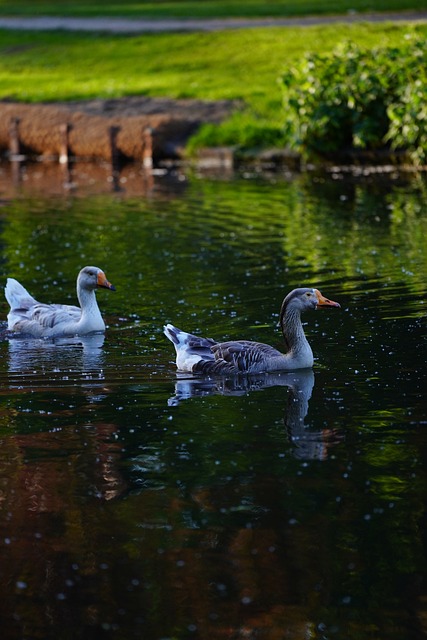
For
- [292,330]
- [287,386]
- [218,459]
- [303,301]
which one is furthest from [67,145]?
[218,459]

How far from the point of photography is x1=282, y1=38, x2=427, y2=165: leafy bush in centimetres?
3030

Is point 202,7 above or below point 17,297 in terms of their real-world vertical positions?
above

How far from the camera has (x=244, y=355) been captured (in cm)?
1370

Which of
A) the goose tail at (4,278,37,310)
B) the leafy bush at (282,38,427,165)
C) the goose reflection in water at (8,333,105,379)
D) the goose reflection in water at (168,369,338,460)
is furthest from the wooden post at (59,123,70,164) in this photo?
the goose reflection in water at (168,369,338,460)

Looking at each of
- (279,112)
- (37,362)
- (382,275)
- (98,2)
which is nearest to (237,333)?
(37,362)

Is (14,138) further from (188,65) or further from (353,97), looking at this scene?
(353,97)

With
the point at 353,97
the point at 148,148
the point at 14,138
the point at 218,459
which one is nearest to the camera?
the point at 218,459

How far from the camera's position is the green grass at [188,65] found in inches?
1348

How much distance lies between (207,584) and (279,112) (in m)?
25.7

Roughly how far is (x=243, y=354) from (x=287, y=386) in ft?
2.03

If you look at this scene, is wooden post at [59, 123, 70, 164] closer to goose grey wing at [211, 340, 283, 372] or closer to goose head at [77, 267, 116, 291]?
goose head at [77, 267, 116, 291]

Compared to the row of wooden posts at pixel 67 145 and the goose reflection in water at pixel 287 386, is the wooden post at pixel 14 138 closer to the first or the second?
the row of wooden posts at pixel 67 145

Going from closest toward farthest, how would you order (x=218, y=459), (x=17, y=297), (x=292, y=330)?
(x=218, y=459), (x=292, y=330), (x=17, y=297)

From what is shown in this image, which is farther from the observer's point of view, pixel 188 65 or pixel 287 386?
pixel 188 65
